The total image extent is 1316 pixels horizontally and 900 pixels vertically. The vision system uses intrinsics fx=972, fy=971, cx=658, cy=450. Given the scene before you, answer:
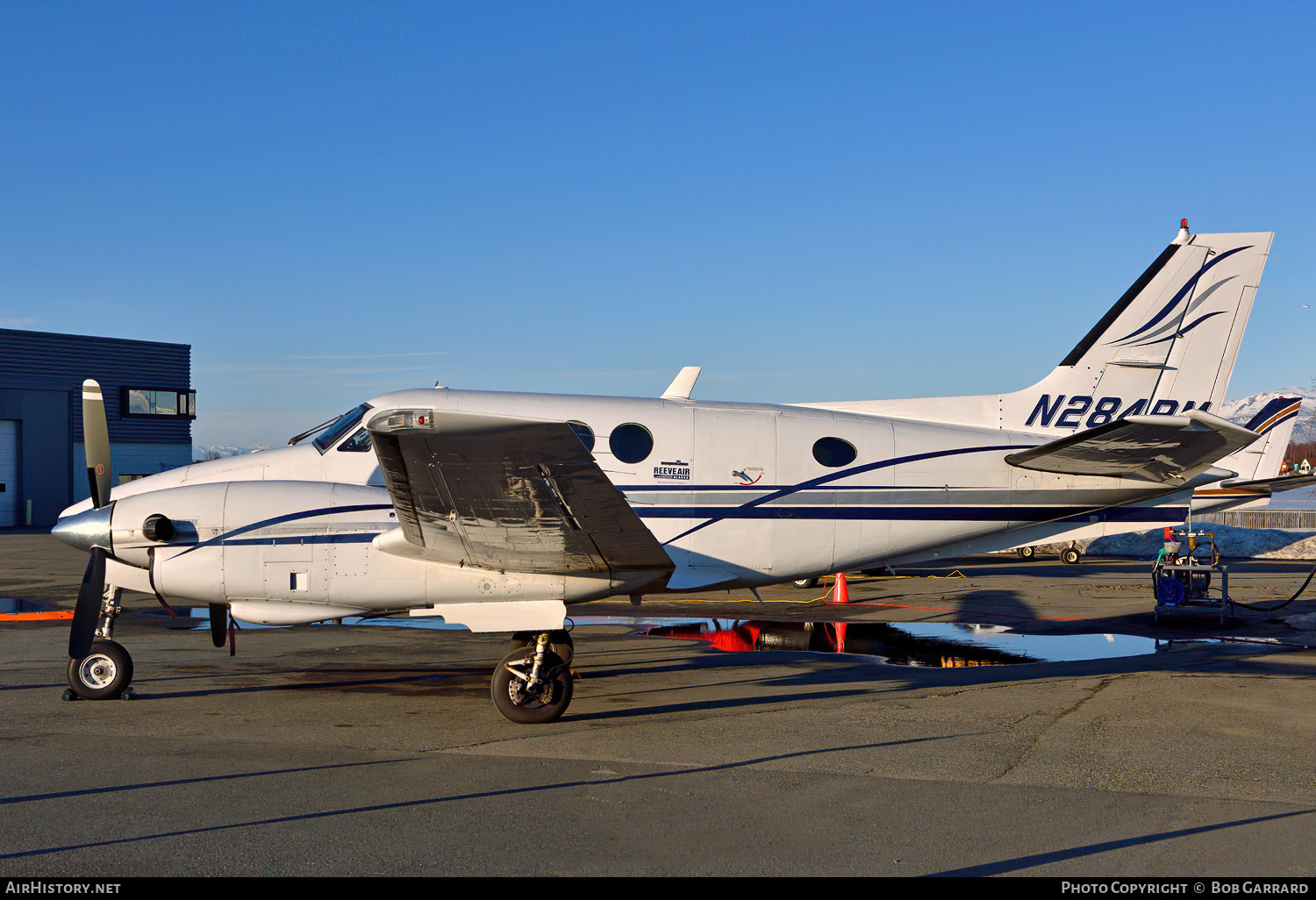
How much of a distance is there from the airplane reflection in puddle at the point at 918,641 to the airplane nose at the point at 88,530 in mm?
7567

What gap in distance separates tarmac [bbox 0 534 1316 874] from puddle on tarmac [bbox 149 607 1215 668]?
386 mm

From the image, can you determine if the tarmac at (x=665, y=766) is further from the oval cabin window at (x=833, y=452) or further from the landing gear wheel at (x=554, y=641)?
the oval cabin window at (x=833, y=452)

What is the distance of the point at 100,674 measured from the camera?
942cm

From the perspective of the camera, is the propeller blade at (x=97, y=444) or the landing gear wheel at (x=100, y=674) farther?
the propeller blade at (x=97, y=444)

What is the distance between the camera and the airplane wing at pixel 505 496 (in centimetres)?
673

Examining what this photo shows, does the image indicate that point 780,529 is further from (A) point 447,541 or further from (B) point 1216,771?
(B) point 1216,771

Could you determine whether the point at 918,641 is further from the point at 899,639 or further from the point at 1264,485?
the point at 1264,485

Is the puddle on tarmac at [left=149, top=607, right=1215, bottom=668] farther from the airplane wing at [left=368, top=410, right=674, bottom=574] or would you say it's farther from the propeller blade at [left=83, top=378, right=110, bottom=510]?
the airplane wing at [left=368, top=410, right=674, bottom=574]

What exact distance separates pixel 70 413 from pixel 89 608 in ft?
136

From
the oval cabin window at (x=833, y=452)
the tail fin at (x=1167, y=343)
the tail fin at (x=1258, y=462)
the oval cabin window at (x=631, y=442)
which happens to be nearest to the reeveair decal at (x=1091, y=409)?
the tail fin at (x=1167, y=343)

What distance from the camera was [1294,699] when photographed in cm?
970

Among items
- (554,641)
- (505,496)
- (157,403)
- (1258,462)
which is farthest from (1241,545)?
(157,403)

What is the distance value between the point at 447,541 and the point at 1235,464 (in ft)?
74.5
